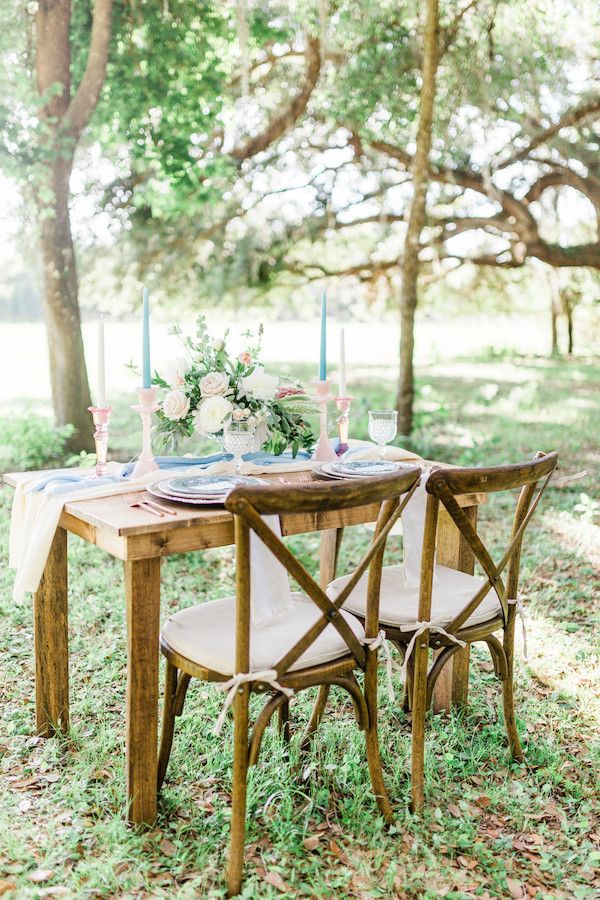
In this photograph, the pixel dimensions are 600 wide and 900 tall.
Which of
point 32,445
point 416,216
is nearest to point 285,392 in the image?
point 32,445

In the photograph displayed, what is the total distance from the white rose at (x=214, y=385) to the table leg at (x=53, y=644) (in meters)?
0.60

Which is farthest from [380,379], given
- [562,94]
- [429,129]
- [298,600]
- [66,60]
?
[298,600]

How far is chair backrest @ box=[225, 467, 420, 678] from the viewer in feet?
5.52

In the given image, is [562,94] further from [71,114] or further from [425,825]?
[425,825]

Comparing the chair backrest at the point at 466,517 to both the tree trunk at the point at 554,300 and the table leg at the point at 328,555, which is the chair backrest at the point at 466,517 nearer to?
the table leg at the point at 328,555

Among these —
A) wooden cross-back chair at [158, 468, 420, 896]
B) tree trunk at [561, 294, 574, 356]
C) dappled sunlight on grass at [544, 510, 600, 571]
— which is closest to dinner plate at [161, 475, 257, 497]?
wooden cross-back chair at [158, 468, 420, 896]

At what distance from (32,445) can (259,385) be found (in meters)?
3.99

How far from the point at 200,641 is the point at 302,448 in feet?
3.06

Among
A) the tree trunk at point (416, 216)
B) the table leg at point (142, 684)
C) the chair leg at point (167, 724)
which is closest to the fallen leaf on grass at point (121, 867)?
the table leg at point (142, 684)

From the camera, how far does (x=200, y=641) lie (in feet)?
6.66

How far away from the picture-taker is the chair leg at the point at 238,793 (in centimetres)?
184

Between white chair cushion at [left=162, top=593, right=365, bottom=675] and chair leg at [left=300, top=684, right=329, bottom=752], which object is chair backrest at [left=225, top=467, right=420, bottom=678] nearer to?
white chair cushion at [left=162, top=593, right=365, bottom=675]

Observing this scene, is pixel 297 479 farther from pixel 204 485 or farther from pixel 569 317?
pixel 569 317

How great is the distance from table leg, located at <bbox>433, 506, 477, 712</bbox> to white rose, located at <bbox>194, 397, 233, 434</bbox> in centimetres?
82
